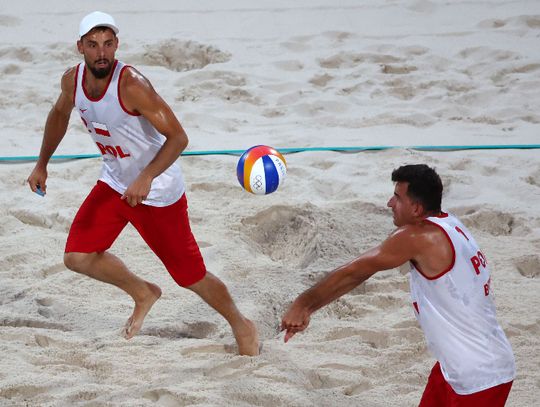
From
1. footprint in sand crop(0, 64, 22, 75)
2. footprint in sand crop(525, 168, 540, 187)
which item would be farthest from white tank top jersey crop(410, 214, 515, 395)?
footprint in sand crop(0, 64, 22, 75)

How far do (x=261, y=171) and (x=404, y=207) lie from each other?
61.6 inches

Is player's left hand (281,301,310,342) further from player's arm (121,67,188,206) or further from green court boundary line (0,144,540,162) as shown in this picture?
green court boundary line (0,144,540,162)

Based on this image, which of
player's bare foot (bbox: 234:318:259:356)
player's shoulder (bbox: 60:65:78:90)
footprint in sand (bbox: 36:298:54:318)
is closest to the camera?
player's shoulder (bbox: 60:65:78:90)

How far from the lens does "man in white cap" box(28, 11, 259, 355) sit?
3.84 m

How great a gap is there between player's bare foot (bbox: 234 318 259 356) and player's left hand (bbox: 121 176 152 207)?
2.60ft

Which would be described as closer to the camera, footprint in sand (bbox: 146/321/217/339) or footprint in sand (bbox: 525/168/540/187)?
footprint in sand (bbox: 146/321/217/339)

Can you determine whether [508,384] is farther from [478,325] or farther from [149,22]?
[149,22]

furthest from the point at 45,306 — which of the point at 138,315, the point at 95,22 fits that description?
the point at 95,22

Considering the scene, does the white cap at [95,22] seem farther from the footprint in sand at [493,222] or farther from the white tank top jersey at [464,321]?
the footprint in sand at [493,222]

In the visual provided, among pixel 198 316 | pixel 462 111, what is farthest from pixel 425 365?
pixel 462 111

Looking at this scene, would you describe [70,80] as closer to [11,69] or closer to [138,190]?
[138,190]

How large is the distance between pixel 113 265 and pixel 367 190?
2.24 m

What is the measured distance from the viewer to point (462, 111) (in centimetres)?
724

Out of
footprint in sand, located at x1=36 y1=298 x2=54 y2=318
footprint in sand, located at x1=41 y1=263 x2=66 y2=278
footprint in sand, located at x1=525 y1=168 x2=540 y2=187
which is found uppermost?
footprint in sand, located at x1=525 y1=168 x2=540 y2=187
